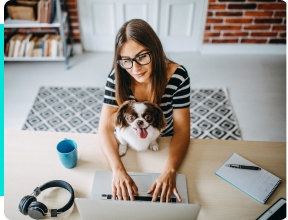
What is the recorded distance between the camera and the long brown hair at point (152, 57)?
1.02 meters

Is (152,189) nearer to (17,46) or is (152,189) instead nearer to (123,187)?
(123,187)

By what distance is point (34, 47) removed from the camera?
308cm

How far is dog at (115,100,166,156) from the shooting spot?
1.03 metres

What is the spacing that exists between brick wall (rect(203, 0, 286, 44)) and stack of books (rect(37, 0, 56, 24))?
1.71m

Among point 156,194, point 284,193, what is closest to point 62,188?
point 156,194

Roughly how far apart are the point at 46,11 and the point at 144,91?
2.08m

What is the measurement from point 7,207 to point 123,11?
2589mm

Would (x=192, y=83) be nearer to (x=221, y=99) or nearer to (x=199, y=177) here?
(x=221, y=99)

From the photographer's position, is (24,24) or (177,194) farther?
(24,24)

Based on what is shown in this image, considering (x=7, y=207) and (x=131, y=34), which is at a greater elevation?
(x=131, y=34)

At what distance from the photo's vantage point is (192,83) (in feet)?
9.52

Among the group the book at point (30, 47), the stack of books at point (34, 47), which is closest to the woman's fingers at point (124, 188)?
the stack of books at point (34, 47)

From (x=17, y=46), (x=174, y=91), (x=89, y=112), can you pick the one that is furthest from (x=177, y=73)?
(x=17, y=46)

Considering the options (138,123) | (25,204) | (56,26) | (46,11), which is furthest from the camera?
(56,26)
